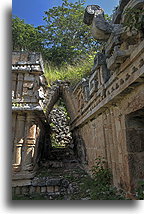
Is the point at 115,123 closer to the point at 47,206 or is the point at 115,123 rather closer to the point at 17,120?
the point at 47,206

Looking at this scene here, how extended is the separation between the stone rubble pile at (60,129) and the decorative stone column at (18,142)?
5.74 metres

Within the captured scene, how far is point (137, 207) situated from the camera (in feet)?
6.98

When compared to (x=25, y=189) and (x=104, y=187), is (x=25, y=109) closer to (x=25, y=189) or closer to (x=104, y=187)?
(x=25, y=189)

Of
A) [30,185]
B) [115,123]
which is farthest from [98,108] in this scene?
[30,185]

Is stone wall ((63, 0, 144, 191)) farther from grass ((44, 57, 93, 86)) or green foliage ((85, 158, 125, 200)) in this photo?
grass ((44, 57, 93, 86))

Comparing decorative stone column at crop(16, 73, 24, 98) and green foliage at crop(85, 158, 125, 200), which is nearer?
green foliage at crop(85, 158, 125, 200)

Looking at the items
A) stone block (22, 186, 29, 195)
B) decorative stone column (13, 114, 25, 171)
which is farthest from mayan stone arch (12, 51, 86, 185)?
stone block (22, 186, 29, 195)

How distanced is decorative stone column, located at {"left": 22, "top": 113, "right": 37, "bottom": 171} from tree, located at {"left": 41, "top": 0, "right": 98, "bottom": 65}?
8.88 ft

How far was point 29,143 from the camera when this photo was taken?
5.04 metres

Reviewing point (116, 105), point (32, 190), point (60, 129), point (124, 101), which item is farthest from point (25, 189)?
point (60, 129)

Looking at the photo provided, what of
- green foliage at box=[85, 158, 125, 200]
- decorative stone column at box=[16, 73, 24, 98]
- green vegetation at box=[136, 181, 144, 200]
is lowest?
green foliage at box=[85, 158, 125, 200]

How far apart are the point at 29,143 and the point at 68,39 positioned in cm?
411

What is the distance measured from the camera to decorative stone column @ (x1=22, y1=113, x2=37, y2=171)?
16.1ft

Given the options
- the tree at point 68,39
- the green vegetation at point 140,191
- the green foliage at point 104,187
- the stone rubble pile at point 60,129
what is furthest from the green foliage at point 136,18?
the stone rubble pile at point 60,129
